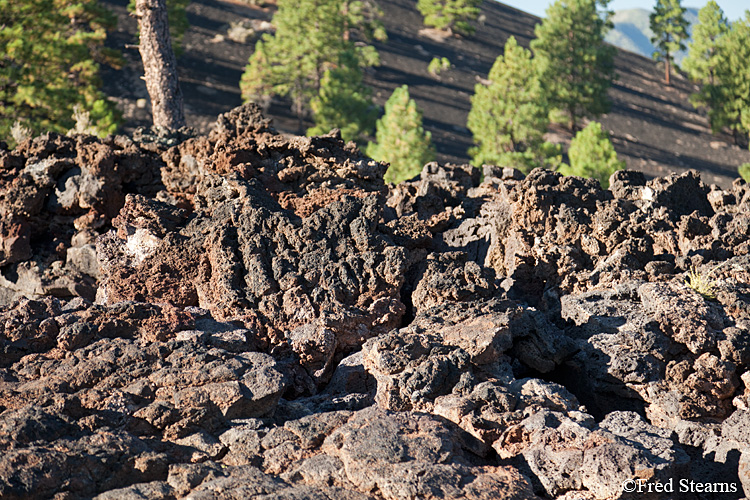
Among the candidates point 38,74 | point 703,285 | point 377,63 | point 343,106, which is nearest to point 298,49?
point 343,106

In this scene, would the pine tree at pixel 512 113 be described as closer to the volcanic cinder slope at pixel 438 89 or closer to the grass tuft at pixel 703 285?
the volcanic cinder slope at pixel 438 89

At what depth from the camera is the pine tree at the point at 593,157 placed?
840 inches

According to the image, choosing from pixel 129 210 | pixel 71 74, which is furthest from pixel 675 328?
pixel 71 74

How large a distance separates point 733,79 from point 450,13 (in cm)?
2141

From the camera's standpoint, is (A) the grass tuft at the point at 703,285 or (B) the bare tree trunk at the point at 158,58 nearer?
(A) the grass tuft at the point at 703,285

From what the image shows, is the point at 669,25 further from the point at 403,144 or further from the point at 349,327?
the point at 349,327

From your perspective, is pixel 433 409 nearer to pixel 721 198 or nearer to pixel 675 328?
pixel 675 328

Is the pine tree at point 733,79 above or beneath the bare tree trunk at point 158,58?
above

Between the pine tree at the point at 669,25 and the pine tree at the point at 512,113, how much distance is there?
27958 millimetres

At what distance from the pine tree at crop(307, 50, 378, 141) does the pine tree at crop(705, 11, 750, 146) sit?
21.0 metres

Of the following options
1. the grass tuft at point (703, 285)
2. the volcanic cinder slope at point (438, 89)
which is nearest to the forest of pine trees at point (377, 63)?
the volcanic cinder slope at point (438, 89)

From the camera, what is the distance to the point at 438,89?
137 feet

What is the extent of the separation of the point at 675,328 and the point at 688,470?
1.78 metres

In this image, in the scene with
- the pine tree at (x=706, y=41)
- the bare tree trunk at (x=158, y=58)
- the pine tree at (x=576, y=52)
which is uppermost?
the pine tree at (x=706, y=41)
